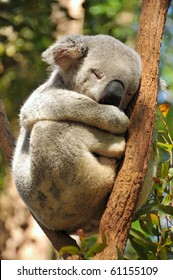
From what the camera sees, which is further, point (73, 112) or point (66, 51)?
point (66, 51)

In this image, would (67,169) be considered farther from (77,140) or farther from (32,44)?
(32,44)

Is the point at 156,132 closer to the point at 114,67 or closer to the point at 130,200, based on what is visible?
the point at 114,67

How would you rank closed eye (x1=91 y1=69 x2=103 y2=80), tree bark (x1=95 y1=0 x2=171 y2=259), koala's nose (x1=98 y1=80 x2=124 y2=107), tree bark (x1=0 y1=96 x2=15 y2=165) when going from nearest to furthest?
tree bark (x1=95 y1=0 x2=171 y2=259), koala's nose (x1=98 y1=80 x2=124 y2=107), closed eye (x1=91 y1=69 x2=103 y2=80), tree bark (x1=0 y1=96 x2=15 y2=165)

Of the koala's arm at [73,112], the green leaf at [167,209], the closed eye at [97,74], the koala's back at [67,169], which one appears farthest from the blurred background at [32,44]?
the green leaf at [167,209]

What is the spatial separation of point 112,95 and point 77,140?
1.17 ft

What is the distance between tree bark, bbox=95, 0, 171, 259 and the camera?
9.81ft

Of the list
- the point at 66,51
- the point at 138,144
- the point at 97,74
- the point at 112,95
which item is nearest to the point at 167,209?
the point at 138,144

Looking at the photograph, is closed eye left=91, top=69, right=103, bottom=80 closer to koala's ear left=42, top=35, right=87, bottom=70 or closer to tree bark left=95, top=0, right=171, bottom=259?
koala's ear left=42, top=35, right=87, bottom=70

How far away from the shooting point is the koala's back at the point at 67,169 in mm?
3447

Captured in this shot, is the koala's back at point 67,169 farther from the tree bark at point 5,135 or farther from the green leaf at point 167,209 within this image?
the tree bark at point 5,135

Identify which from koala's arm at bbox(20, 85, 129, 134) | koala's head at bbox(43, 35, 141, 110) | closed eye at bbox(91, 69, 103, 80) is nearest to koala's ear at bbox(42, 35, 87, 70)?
koala's head at bbox(43, 35, 141, 110)

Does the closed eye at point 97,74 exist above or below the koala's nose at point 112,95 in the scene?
above

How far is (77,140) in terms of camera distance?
3.45m
